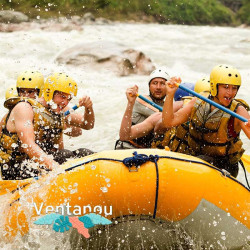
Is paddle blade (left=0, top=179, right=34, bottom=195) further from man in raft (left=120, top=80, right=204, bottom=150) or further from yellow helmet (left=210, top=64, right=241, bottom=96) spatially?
yellow helmet (left=210, top=64, right=241, bottom=96)

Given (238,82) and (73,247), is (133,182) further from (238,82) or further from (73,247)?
(238,82)

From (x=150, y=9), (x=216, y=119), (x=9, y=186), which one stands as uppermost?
(x=150, y=9)

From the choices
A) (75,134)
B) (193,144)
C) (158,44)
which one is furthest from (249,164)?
(158,44)

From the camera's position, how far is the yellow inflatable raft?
2986 millimetres

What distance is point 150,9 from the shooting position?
40062 mm

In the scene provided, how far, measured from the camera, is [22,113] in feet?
12.1

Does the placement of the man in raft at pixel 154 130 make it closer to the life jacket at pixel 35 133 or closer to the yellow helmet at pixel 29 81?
the life jacket at pixel 35 133

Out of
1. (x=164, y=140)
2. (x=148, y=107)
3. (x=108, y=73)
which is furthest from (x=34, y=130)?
(x=108, y=73)

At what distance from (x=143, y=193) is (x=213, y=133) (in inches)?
42.1

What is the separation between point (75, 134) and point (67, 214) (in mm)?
1584

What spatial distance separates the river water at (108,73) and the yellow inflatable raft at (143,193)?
2.87 meters

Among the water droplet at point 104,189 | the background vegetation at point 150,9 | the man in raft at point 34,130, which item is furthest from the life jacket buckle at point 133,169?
the background vegetation at point 150,9

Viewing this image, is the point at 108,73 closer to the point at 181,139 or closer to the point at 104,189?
the point at 181,139

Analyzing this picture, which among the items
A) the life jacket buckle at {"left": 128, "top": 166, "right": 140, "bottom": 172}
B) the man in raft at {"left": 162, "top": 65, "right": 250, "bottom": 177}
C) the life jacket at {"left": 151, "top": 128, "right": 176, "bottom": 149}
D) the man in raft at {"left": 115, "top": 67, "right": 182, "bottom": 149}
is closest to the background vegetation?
the man in raft at {"left": 115, "top": 67, "right": 182, "bottom": 149}
